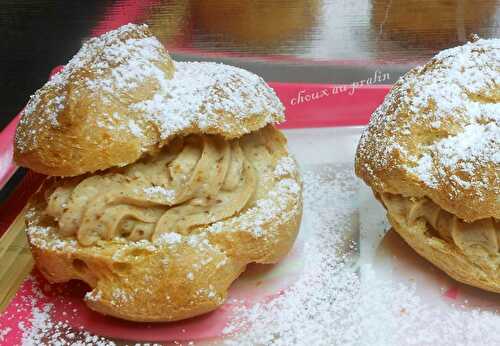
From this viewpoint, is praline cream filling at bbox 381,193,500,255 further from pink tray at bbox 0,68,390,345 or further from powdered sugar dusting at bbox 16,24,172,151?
powdered sugar dusting at bbox 16,24,172,151

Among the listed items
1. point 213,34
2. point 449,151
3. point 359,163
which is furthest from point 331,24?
point 449,151

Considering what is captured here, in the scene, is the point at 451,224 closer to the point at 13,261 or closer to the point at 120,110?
the point at 120,110

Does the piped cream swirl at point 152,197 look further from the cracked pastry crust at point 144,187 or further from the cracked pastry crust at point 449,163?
the cracked pastry crust at point 449,163

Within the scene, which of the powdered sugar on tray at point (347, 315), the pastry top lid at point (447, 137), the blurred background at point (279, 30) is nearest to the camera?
the pastry top lid at point (447, 137)

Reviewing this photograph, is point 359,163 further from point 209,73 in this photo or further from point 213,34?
point 213,34

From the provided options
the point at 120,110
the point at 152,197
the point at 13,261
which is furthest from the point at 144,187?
the point at 13,261

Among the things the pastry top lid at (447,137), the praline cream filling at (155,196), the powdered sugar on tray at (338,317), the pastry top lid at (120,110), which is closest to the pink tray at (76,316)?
the powdered sugar on tray at (338,317)
